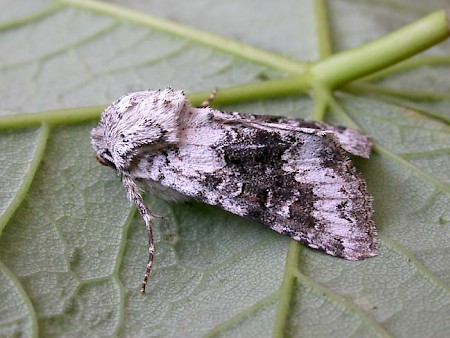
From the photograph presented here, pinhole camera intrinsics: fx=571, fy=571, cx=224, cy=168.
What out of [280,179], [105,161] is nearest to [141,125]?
[105,161]

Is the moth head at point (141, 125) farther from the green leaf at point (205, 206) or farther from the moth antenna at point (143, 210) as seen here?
the green leaf at point (205, 206)

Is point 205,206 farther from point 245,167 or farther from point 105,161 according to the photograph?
point 105,161

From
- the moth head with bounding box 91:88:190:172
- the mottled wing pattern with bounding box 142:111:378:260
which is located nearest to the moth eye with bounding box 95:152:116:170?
the moth head with bounding box 91:88:190:172

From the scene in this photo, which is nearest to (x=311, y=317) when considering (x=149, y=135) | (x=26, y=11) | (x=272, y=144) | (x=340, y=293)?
(x=340, y=293)

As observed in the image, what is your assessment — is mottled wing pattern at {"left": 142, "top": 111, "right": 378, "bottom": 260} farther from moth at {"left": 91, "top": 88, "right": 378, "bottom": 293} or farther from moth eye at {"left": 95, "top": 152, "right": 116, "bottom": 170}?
moth eye at {"left": 95, "top": 152, "right": 116, "bottom": 170}

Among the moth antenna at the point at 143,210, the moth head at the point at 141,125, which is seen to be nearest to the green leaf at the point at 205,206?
the moth antenna at the point at 143,210

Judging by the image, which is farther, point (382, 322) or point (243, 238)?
point (243, 238)

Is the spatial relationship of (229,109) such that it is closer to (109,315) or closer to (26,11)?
(109,315)
